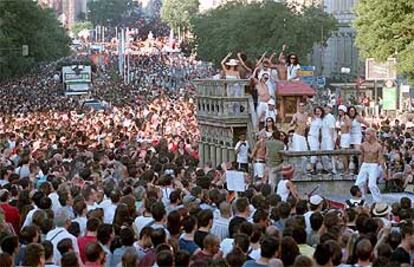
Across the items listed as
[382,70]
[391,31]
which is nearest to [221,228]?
[382,70]

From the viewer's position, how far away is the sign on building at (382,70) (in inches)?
2178

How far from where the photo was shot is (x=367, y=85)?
65.5 metres

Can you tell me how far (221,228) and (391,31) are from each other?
156ft

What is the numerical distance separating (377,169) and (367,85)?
43817 mm

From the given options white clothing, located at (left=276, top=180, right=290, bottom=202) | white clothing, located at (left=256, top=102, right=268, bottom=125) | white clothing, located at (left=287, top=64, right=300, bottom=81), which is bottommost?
white clothing, located at (left=276, top=180, right=290, bottom=202)

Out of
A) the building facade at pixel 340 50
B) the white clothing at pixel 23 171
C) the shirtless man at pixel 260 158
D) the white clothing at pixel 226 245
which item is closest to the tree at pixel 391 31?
the building facade at pixel 340 50

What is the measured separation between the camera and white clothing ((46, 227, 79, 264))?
12102 millimetres

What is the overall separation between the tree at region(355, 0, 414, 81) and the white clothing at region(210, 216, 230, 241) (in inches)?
1754

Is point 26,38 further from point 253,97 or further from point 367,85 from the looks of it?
point 253,97

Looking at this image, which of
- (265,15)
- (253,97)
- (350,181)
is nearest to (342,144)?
(350,181)

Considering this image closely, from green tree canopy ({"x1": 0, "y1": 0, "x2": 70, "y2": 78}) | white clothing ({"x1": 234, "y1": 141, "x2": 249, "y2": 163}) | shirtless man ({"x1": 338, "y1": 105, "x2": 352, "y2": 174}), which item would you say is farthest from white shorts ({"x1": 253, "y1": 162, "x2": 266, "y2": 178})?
green tree canopy ({"x1": 0, "y1": 0, "x2": 70, "y2": 78})

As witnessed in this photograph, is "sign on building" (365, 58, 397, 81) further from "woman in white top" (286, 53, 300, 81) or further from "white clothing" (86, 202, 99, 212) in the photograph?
"white clothing" (86, 202, 99, 212)

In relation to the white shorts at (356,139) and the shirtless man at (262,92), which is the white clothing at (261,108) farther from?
the white shorts at (356,139)

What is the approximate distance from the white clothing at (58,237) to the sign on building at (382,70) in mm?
43208
